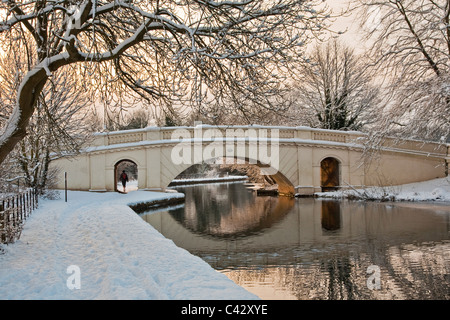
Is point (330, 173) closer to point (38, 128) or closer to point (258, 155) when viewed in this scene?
point (258, 155)

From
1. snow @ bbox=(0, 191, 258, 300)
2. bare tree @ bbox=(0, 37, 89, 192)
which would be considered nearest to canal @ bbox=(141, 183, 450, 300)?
snow @ bbox=(0, 191, 258, 300)

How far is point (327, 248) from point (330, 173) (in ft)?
50.5

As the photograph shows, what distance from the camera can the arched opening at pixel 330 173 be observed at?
2153cm

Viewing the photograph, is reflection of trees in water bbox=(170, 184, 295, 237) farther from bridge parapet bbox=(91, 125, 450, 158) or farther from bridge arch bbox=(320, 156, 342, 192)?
bridge arch bbox=(320, 156, 342, 192)

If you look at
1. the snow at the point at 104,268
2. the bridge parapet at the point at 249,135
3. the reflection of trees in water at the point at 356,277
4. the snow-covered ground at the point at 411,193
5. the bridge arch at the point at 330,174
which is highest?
the bridge parapet at the point at 249,135

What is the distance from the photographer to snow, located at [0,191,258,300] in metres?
3.85

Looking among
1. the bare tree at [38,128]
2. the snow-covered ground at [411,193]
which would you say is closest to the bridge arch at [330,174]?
the snow-covered ground at [411,193]

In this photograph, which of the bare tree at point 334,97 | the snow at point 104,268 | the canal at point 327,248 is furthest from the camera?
the bare tree at point 334,97

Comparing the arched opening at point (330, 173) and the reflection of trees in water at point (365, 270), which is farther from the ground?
the arched opening at point (330, 173)

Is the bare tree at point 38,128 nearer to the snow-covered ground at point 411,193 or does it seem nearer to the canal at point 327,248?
the canal at point 327,248

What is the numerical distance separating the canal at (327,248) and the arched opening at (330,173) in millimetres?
6969

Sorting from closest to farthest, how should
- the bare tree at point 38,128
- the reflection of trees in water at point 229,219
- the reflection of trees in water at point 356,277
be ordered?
the reflection of trees in water at point 356,277, the reflection of trees in water at point 229,219, the bare tree at point 38,128

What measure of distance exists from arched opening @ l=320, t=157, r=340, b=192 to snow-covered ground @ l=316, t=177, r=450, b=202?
2.48 m
